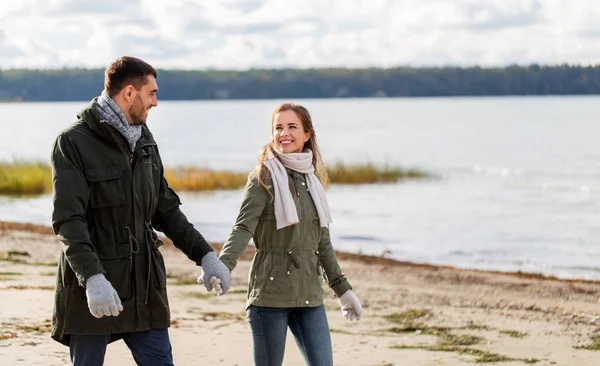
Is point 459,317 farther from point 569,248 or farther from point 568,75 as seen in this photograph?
point 568,75

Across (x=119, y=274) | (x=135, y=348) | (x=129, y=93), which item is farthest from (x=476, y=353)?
(x=129, y=93)

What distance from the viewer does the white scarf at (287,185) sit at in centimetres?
468

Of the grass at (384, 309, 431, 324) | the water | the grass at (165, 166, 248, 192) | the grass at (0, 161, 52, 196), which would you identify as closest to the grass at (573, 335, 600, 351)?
the grass at (384, 309, 431, 324)

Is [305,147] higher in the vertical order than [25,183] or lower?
higher

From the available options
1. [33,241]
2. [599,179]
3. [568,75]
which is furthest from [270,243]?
[568,75]

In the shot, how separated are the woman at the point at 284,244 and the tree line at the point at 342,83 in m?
124

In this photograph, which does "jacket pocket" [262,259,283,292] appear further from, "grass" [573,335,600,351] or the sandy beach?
"grass" [573,335,600,351]

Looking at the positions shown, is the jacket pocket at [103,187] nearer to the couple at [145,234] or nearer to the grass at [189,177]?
the couple at [145,234]

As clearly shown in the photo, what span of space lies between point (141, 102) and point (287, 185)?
0.83 metres

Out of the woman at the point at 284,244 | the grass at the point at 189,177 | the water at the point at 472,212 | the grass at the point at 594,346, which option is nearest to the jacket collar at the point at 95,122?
the woman at the point at 284,244

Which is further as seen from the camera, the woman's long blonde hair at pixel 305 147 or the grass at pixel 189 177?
the grass at pixel 189 177

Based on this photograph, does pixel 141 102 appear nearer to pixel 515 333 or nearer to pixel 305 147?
pixel 305 147

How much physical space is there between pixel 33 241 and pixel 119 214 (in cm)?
1210

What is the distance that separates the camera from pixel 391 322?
29.9ft
